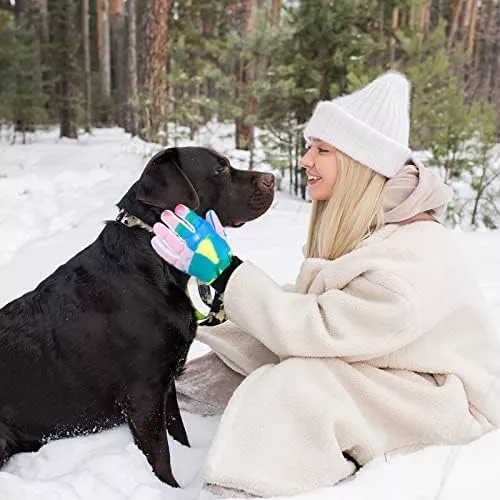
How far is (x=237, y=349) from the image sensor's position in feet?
8.55

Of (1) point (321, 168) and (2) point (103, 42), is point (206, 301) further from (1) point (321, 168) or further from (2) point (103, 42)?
(2) point (103, 42)

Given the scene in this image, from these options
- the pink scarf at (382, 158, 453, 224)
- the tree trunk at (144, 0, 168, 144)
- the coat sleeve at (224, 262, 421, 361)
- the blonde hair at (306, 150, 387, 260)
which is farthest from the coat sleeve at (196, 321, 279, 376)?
the tree trunk at (144, 0, 168, 144)

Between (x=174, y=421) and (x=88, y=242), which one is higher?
(x=174, y=421)

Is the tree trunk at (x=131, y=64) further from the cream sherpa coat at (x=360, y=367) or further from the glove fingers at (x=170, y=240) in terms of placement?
the cream sherpa coat at (x=360, y=367)

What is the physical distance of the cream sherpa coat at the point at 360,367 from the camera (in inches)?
78.2

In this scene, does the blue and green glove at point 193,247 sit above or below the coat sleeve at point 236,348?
above

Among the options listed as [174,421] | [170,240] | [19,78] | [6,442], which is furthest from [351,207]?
[19,78]

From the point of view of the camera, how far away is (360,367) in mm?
2172

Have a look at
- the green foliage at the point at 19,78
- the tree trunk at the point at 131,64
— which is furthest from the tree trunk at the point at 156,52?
the tree trunk at the point at 131,64

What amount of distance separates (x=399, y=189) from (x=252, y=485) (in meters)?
1.16

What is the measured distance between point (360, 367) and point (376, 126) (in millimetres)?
893

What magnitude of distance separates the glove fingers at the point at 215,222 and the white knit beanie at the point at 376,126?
0.54 m

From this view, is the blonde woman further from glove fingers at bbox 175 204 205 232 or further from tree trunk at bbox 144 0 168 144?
tree trunk at bbox 144 0 168 144

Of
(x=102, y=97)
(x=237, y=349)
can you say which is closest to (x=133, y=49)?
(x=102, y=97)
